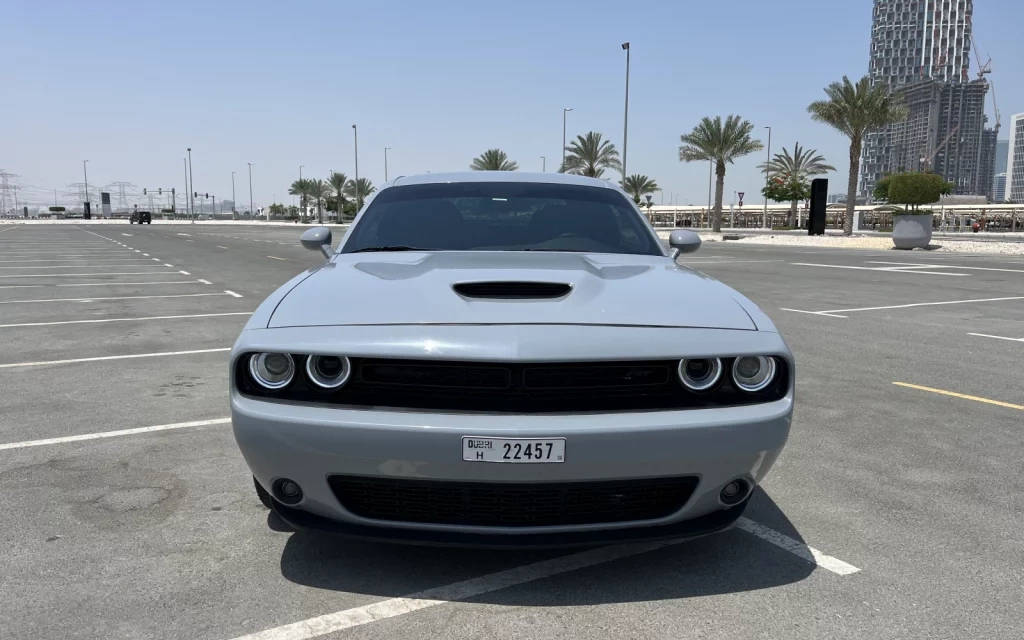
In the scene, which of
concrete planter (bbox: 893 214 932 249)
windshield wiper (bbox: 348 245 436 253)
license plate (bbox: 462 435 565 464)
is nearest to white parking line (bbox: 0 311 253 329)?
windshield wiper (bbox: 348 245 436 253)

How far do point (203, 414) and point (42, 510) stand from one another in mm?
1672

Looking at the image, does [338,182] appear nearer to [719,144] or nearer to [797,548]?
[719,144]

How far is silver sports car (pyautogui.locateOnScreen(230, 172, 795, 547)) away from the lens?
236cm

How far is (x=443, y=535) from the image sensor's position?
2494mm

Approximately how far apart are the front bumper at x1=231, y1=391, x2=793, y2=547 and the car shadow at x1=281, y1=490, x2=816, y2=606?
0.25 m

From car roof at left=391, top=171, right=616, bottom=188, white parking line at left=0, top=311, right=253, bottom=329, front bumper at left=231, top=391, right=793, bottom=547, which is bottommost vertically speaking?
white parking line at left=0, top=311, right=253, bottom=329

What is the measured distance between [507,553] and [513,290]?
1041 millimetres

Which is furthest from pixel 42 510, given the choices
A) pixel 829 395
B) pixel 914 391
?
pixel 914 391

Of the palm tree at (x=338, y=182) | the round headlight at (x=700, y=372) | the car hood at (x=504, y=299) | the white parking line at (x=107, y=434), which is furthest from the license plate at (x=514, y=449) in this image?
the palm tree at (x=338, y=182)

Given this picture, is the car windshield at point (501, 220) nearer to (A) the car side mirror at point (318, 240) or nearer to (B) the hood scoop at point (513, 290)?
(A) the car side mirror at point (318, 240)

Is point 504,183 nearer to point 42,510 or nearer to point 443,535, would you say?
point 443,535

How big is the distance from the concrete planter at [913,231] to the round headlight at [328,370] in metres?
31.8

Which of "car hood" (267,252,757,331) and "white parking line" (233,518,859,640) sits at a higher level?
"car hood" (267,252,757,331)

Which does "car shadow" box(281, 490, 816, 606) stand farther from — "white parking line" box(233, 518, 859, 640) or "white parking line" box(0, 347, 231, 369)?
"white parking line" box(0, 347, 231, 369)
